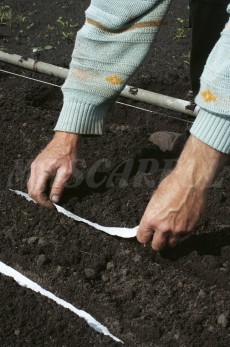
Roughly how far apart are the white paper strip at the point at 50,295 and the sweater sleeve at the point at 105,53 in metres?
0.67

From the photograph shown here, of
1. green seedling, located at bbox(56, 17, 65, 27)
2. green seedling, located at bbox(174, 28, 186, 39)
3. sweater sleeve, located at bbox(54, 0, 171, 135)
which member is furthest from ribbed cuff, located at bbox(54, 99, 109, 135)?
green seedling, located at bbox(56, 17, 65, 27)

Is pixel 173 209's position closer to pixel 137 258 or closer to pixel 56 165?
pixel 137 258

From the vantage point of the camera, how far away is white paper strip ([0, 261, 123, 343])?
109 inches

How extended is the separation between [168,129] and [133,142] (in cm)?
50

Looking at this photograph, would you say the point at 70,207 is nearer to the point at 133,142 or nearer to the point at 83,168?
the point at 83,168

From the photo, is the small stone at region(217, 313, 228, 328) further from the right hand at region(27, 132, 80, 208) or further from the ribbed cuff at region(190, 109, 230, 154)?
the right hand at region(27, 132, 80, 208)

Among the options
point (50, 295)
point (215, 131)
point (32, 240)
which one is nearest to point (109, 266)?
point (50, 295)

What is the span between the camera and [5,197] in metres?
3.50

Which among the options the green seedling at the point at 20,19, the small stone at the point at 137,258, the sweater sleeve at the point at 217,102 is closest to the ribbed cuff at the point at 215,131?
the sweater sleeve at the point at 217,102

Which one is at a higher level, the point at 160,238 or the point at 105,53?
the point at 105,53

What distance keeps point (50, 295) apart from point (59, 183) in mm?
504

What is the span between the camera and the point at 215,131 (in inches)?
95.3

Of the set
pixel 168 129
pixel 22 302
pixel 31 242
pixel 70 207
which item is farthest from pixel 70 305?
pixel 168 129

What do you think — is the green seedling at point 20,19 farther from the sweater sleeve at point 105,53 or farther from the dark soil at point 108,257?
the sweater sleeve at point 105,53
